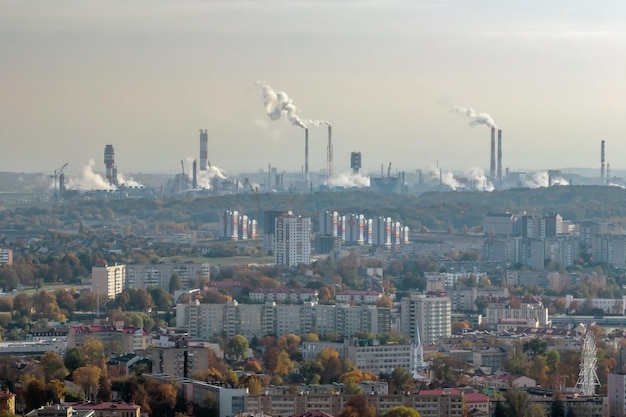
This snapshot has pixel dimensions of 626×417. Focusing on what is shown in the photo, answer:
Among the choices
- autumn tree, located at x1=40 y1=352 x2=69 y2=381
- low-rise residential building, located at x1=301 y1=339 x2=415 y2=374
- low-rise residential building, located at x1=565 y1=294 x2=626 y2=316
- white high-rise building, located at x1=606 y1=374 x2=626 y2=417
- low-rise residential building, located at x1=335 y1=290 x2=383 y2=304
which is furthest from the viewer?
low-rise residential building, located at x1=565 y1=294 x2=626 y2=316

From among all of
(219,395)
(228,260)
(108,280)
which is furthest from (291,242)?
(219,395)

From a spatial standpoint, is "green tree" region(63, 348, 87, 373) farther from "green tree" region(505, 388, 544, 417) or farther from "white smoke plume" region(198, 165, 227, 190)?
"white smoke plume" region(198, 165, 227, 190)

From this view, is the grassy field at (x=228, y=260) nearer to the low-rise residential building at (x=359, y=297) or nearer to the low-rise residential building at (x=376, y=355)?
the low-rise residential building at (x=359, y=297)

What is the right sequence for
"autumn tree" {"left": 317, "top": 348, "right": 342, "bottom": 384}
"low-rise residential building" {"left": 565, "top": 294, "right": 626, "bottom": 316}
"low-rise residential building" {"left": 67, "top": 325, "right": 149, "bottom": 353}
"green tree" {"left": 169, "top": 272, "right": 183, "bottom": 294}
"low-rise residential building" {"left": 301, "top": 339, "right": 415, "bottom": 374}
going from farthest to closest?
"green tree" {"left": 169, "top": 272, "right": 183, "bottom": 294} → "low-rise residential building" {"left": 565, "top": 294, "right": 626, "bottom": 316} → "low-rise residential building" {"left": 67, "top": 325, "right": 149, "bottom": 353} → "low-rise residential building" {"left": 301, "top": 339, "right": 415, "bottom": 374} → "autumn tree" {"left": 317, "top": 348, "right": 342, "bottom": 384}

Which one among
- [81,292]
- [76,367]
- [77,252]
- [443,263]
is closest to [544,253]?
[443,263]

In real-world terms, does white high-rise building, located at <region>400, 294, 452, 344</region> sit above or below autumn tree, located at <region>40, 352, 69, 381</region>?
above

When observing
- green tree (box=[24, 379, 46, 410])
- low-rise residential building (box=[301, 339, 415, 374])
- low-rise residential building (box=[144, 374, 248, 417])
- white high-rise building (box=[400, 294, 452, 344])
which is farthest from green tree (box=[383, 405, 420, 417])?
white high-rise building (box=[400, 294, 452, 344])
